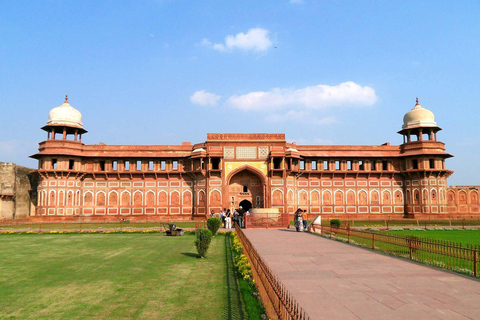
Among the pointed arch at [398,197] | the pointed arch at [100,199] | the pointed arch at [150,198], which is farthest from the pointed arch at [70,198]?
the pointed arch at [398,197]

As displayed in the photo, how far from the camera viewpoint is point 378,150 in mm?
38250

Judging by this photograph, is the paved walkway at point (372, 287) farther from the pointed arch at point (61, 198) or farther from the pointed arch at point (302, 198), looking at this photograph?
the pointed arch at point (61, 198)

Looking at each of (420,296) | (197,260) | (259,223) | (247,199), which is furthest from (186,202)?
(420,296)

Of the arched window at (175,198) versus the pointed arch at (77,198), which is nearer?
the pointed arch at (77,198)

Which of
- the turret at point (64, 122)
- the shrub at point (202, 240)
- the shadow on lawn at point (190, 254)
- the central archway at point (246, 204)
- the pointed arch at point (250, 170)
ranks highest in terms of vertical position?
the turret at point (64, 122)

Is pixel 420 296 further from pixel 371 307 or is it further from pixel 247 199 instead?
pixel 247 199

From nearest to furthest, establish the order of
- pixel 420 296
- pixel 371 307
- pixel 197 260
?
1. pixel 371 307
2. pixel 420 296
3. pixel 197 260

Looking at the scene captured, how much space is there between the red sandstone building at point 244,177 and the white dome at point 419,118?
0.10 meters

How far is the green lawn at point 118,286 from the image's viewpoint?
5957mm

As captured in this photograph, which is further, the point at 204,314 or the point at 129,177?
the point at 129,177

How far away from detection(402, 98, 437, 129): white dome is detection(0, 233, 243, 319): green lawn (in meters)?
33.0

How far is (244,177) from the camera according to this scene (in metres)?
35.7

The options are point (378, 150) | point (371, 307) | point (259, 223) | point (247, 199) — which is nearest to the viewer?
point (371, 307)

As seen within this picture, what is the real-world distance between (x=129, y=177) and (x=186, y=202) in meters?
6.70
